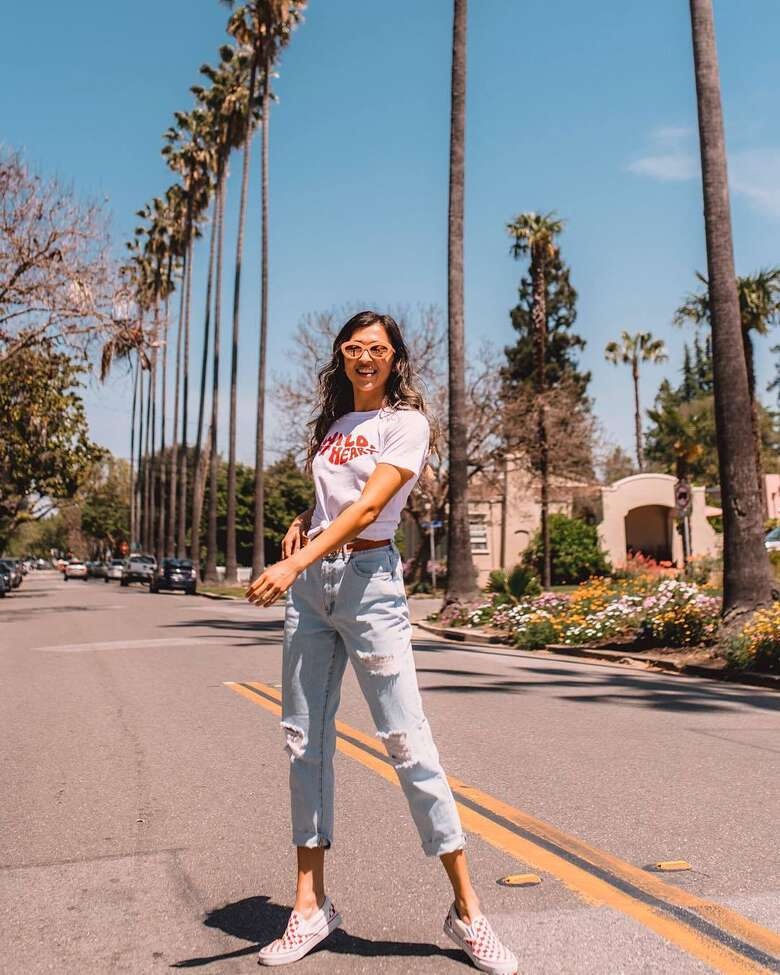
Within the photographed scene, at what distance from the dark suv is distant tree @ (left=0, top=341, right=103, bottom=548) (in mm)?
5689

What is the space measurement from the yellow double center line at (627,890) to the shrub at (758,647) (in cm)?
723

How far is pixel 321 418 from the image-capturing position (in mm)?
4051

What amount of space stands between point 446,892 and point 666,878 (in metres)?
0.91

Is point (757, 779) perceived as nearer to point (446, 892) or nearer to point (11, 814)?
point (446, 892)

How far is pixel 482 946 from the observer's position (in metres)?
3.39

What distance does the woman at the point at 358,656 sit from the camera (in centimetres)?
348

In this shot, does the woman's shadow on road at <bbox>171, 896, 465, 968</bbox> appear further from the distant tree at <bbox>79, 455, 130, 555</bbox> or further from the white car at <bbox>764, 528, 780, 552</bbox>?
the distant tree at <bbox>79, 455, 130, 555</bbox>

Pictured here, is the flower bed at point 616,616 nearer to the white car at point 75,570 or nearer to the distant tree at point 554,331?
the distant tree at point 554,331

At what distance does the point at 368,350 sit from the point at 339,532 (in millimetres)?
769

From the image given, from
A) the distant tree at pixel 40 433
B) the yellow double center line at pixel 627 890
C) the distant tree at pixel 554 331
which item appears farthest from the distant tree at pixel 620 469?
the yellow double center line at pixel 627 890

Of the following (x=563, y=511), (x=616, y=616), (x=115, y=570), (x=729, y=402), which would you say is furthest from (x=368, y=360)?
(x=115, y=570)

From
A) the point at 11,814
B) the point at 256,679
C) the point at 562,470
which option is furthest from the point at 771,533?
the point at 11,814

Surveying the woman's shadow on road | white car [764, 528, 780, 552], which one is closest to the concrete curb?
the woman's shadow on road

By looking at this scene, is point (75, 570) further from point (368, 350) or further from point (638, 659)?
point (368, 350)
